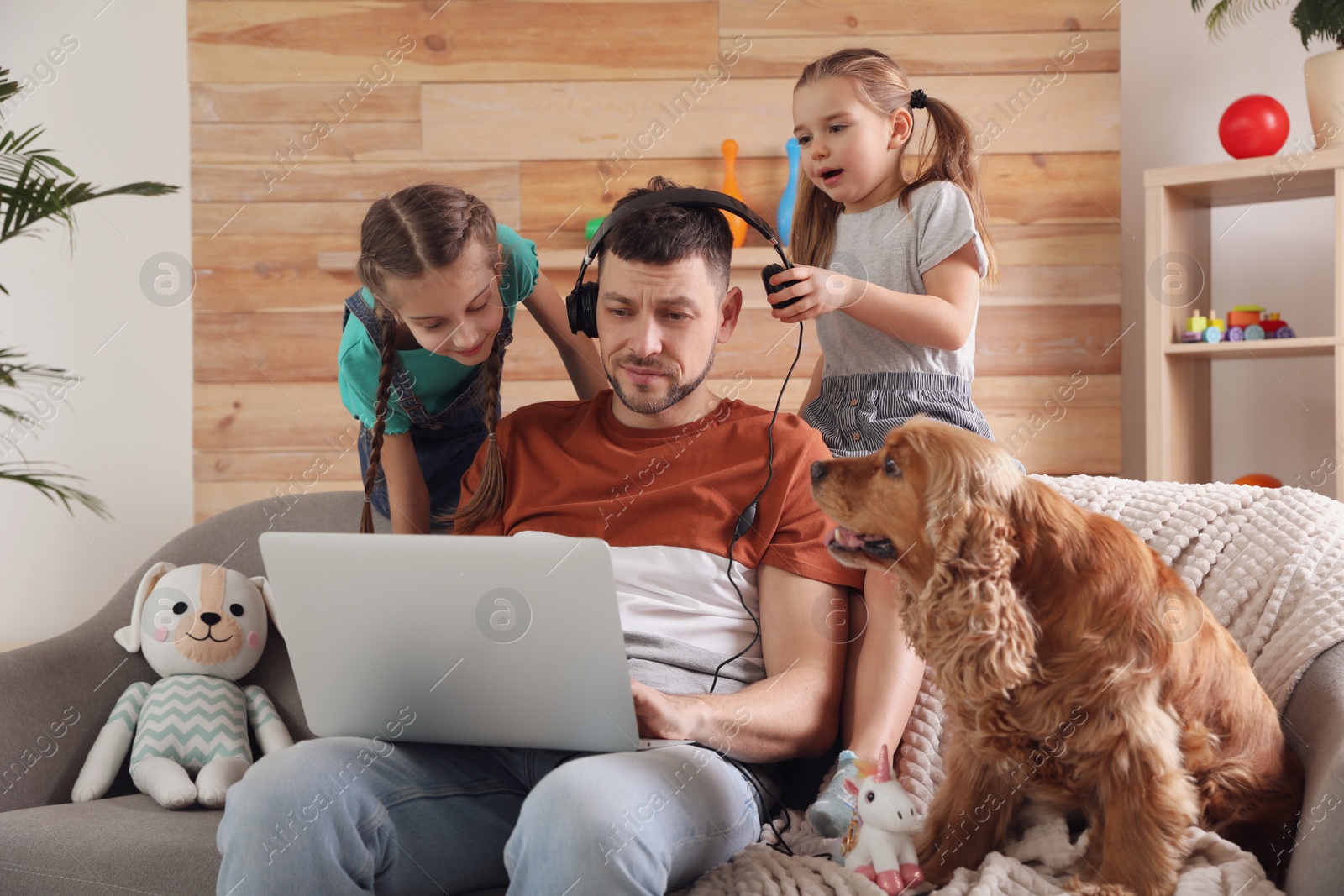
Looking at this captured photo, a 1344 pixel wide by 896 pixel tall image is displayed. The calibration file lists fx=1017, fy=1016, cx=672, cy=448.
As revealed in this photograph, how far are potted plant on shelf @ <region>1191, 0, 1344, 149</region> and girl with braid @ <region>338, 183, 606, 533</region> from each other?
176cm

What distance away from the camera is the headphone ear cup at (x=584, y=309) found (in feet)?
4.61

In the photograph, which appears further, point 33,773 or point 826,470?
point 33,773

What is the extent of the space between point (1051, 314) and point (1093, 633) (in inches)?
73.3

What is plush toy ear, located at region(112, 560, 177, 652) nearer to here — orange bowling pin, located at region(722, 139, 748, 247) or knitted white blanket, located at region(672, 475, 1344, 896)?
knitted white blanket, located at region(672, 475, 1344, 896)

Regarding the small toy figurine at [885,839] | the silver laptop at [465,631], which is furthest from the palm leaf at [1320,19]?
the silver laptop at [465,631]

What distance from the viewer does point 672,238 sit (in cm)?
133

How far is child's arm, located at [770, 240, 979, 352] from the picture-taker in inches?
49.9

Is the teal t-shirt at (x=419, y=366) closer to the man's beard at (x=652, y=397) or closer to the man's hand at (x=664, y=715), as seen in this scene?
the man's beard at (x=652, y=397)

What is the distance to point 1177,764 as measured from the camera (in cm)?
91

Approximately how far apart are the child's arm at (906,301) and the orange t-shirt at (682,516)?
18cm

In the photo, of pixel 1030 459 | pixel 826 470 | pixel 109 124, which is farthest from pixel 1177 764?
pixel 109 124

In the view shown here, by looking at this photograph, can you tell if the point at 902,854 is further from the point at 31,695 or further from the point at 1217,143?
the point at 1217,143

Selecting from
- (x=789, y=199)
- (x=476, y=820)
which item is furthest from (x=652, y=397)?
(x=789, y=199)

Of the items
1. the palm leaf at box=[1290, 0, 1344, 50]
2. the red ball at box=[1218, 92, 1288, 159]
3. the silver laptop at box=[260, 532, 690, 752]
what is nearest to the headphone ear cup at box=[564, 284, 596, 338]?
the silver laptop at box=[260, 532, 690, 752]
